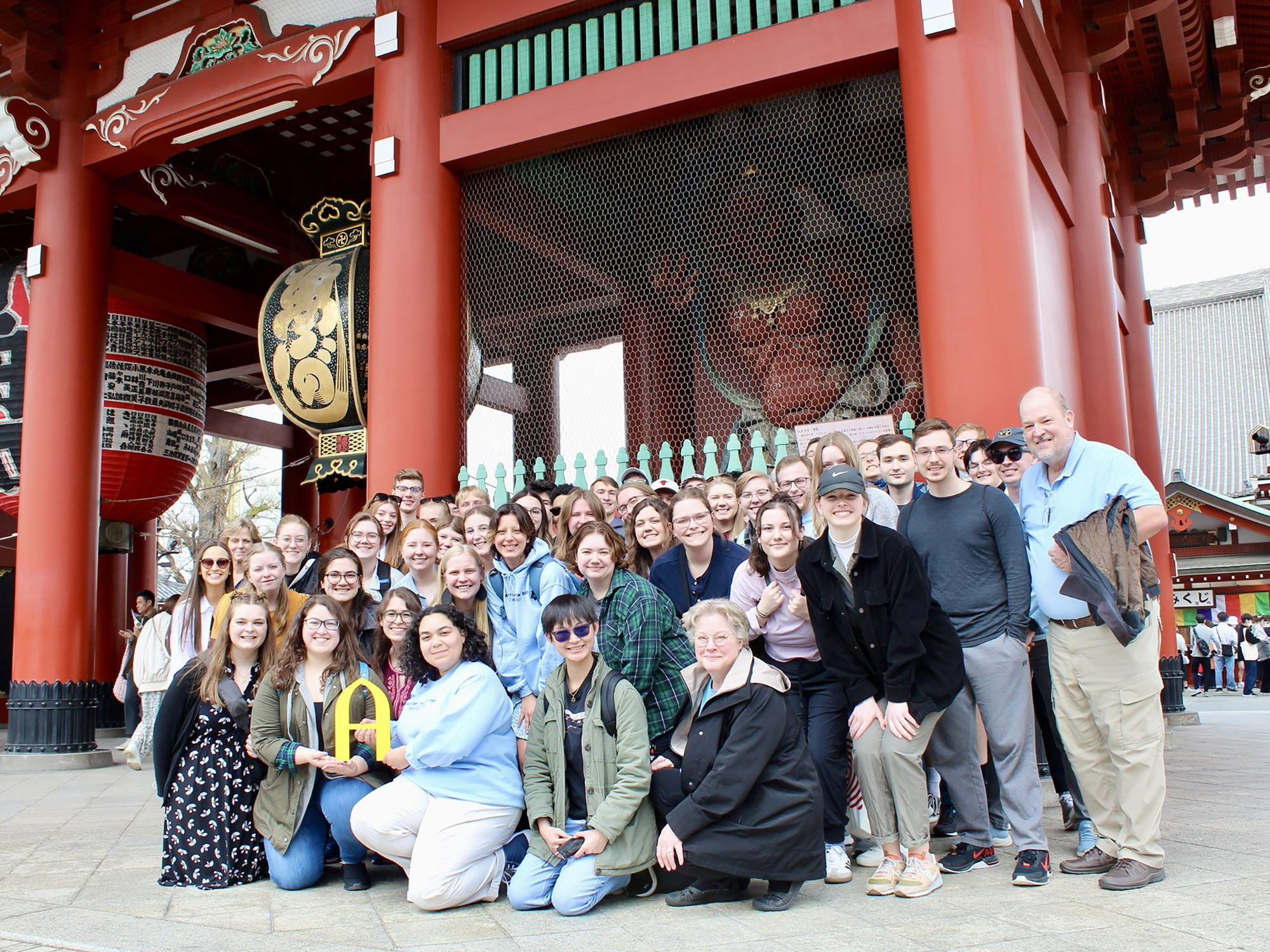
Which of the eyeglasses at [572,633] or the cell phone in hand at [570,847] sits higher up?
the eyeglasses at [572,633]

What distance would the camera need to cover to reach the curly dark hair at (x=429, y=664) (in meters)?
3.84

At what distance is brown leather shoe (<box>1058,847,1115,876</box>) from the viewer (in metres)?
3.52

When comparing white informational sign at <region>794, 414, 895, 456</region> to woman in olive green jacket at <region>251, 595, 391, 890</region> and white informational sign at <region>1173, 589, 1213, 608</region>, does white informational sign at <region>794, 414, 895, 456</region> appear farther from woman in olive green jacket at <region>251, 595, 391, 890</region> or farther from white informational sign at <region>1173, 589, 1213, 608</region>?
white informational sign at <region>1173, 589, 1213, 608</region>

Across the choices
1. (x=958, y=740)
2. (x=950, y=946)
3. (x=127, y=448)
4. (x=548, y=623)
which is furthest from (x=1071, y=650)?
(x=127, y=448)

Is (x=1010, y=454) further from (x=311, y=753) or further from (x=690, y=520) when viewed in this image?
(x=311, y=753)

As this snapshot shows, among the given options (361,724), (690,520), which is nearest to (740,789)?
(690,520)

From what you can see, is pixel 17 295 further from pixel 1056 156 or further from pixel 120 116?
pixel 1056 156

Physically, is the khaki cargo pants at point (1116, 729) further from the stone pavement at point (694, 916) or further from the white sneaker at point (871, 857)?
the white sneaker at point (871, 857)

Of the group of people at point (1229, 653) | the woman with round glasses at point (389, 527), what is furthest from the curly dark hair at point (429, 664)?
the group of people at point (1229, 653)

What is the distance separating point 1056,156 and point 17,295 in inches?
399

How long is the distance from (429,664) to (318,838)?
857 millimetres

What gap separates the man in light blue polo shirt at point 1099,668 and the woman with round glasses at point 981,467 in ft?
2.60

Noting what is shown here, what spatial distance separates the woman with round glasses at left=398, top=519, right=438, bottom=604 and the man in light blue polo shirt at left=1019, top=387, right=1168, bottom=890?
263 centimetres

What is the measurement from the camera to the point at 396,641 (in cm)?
413
